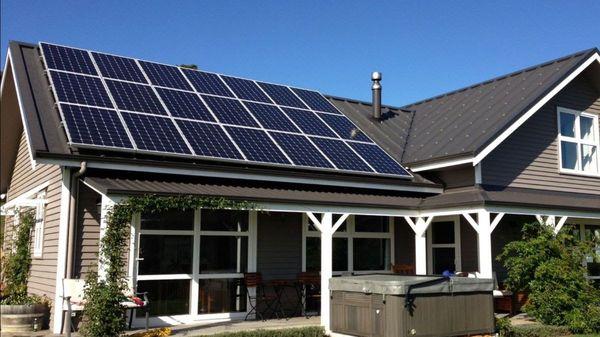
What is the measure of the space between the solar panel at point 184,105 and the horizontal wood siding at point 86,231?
281 centimetres

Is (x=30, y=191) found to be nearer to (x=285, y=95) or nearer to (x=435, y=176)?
(x=285, y=95)

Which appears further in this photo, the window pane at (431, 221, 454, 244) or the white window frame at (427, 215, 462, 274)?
the window pane at (431, 221, 454, 244)

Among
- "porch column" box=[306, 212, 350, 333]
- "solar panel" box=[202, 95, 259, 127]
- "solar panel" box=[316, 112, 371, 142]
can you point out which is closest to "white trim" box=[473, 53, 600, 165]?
"solar panel" box=[316, 112, 371, 142]

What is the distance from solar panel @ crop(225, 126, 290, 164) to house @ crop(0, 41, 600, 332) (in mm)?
45

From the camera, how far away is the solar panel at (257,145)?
12.6 meters

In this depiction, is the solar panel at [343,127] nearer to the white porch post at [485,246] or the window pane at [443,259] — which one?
the window pane at [443,259]

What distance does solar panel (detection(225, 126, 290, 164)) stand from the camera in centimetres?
1265

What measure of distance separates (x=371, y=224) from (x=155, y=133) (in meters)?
6.04

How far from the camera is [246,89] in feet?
54.0

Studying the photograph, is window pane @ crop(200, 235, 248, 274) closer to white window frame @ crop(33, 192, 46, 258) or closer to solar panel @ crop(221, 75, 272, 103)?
white window frame @ crop(33, 192, 46, 258)

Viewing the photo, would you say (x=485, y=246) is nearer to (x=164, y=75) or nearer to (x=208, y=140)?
(x=208, y=140)

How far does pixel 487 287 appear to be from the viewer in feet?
34.0

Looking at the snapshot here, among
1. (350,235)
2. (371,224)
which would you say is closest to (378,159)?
(371,224)

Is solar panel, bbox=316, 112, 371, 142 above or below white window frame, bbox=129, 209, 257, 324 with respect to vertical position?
above
